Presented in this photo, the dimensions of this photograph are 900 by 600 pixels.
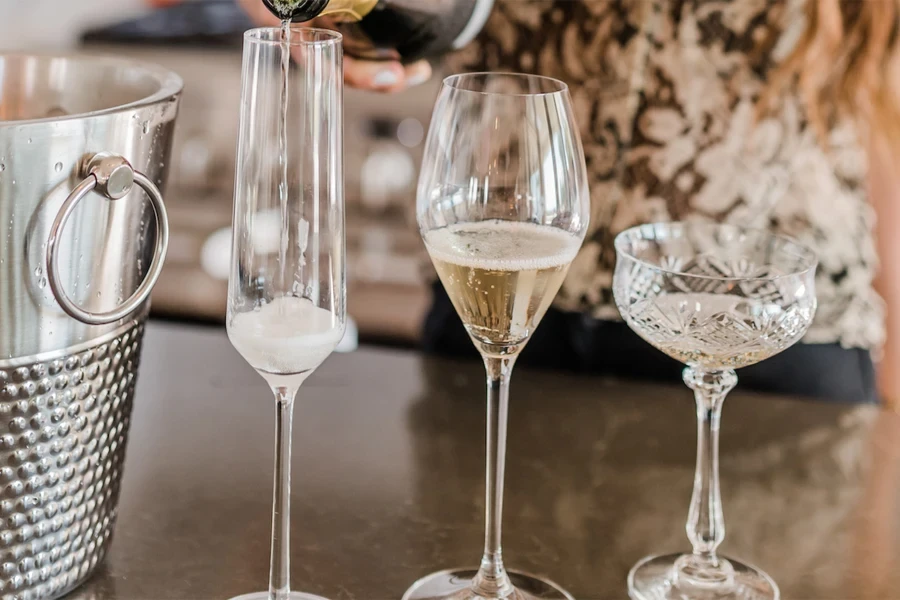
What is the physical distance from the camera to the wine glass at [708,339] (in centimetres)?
71

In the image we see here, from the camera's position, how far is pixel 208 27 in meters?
2.67

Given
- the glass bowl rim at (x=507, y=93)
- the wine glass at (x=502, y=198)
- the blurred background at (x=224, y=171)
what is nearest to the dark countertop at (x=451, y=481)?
the wine glass at (x=502, y=198)

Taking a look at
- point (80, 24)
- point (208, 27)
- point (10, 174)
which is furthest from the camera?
point (80, 24)

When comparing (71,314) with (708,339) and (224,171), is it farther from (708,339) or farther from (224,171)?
(224,171)

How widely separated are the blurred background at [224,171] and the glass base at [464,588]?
189 cm

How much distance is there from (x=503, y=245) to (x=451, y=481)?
0.91 ft

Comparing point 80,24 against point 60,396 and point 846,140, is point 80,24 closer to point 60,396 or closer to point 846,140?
point 846,140

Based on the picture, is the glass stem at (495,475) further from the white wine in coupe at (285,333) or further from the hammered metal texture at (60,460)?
the hammered metal texture at (60,460)

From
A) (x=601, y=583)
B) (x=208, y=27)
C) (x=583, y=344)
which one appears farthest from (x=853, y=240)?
(x=208, y=27)

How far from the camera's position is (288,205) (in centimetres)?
59

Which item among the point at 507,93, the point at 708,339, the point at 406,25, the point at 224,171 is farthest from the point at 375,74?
the point at 224,171

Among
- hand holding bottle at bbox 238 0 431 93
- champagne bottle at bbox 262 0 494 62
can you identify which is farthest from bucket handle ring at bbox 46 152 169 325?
hand holding bottle at bbox 238 0 431 93

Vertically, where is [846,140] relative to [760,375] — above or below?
above

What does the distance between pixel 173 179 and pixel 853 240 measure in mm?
2009
